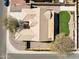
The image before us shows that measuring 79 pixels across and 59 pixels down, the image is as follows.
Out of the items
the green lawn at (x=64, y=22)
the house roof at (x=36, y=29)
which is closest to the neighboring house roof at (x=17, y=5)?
the house roof at (x=36, y=29)

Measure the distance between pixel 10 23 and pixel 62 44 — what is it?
0.80ft

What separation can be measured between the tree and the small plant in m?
0.18

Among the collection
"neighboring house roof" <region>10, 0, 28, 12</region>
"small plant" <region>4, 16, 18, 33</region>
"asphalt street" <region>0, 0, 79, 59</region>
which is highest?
"neighboring house roof" <region>10, 0, 28, 12</region>

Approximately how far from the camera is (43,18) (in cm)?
124

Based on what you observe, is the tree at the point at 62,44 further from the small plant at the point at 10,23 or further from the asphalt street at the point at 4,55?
the small plant at the point at 10,23

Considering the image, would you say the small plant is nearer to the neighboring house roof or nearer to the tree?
the neighboring house roof

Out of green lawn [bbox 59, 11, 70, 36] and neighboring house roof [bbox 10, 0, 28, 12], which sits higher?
neighboring house roof [bbox 10, 0, 28, 12]

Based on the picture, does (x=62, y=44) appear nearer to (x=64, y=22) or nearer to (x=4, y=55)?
(x=64, y=22)

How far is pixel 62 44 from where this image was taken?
3.97 feet

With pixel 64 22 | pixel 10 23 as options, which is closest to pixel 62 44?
pixel 64 22

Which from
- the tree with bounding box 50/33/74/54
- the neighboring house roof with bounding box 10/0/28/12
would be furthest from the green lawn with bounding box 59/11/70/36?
the neighboring house roof with bounding box 10/0/28/12

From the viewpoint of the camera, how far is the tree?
3.97ft

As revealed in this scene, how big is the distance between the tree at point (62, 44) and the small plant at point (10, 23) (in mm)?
182

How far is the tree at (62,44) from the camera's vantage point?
121 cm
